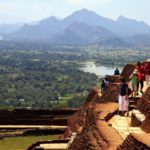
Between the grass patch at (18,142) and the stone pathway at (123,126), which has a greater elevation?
the stone pathway at (123,126)

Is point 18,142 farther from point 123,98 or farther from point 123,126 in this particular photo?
point 123,126

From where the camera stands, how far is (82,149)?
12773 mm

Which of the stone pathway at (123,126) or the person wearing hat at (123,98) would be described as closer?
the stone pathway at (123,126)

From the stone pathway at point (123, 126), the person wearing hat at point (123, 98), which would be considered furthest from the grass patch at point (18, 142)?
the stone pathway at point (123, 126)

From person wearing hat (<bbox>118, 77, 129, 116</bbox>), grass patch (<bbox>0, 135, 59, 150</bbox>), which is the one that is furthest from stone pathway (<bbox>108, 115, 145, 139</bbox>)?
grass patch (<bbox>0, 135, 59, 150</bbox>)

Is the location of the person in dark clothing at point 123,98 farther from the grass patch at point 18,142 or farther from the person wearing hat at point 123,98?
the grass patch at point 18,142

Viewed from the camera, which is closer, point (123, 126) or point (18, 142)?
point (123, 126)

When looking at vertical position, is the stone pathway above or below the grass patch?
above

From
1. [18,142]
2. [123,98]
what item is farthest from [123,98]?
[18,142]

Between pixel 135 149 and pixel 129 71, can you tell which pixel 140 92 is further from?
pixel 135 149

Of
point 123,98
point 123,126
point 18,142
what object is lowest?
point 18,142

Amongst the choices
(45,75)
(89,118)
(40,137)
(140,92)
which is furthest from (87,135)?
(45,75)

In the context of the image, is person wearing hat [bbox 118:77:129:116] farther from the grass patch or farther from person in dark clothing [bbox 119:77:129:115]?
the grass patch

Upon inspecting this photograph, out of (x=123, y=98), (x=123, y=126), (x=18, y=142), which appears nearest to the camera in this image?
(x=123, y=126)
